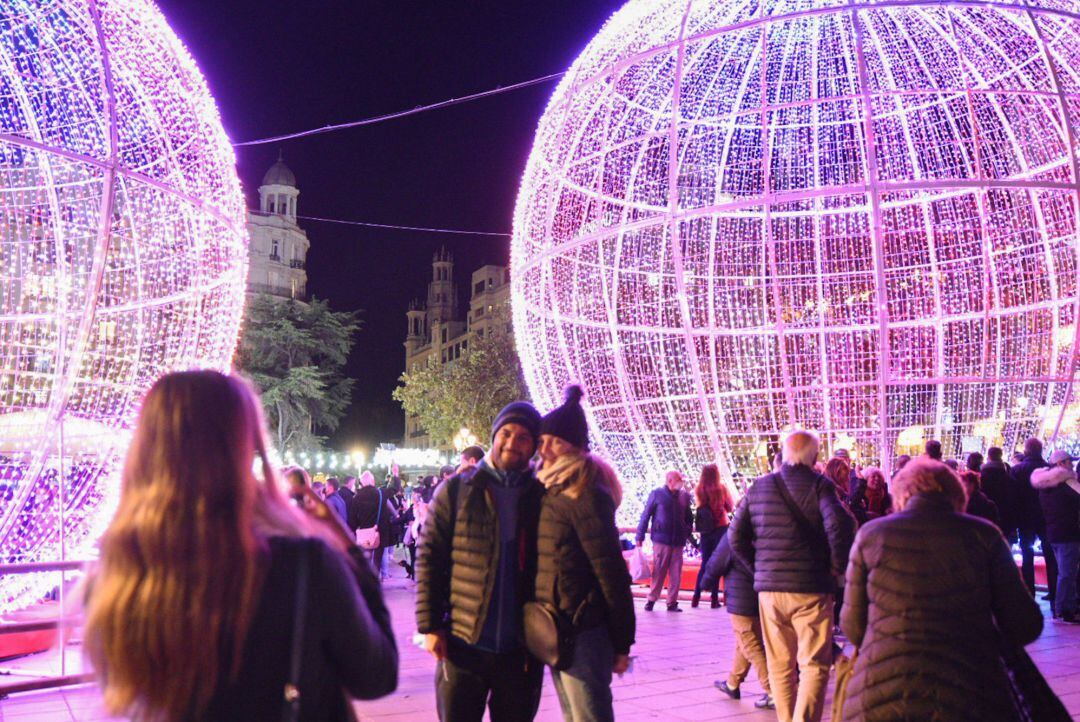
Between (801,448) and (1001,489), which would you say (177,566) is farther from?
(1001,489)

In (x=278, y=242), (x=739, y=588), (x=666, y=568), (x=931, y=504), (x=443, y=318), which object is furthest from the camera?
(x=443, y=318)

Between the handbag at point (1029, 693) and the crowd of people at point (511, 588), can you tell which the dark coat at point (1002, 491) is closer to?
the crowd of people at point (511, 588)

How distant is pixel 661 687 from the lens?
22.0 feet

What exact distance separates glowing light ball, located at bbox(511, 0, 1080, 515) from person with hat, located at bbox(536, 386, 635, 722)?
573 centimetres

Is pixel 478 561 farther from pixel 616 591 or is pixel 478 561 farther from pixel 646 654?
pixel 646 654

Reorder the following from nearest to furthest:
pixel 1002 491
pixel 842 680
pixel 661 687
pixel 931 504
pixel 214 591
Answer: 1. pixel 214 591
2. pixel 931 504
3. pixel 842 680
4. pixel 661 687
5. pixel 1002 491

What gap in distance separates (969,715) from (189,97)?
6.72m

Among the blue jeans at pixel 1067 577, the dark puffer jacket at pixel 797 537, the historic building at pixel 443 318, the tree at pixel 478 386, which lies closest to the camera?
the dark puffer jacket at pixel 797 537

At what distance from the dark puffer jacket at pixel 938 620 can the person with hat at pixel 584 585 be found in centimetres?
87

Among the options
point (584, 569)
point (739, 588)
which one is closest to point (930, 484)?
point (584, 569)

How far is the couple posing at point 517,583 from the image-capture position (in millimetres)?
3682

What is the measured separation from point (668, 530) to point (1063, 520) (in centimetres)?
380

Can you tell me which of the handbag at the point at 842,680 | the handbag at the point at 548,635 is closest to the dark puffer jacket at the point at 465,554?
the handbag at the point at 548,635

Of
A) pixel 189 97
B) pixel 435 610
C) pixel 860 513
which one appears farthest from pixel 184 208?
pixel 860 513
